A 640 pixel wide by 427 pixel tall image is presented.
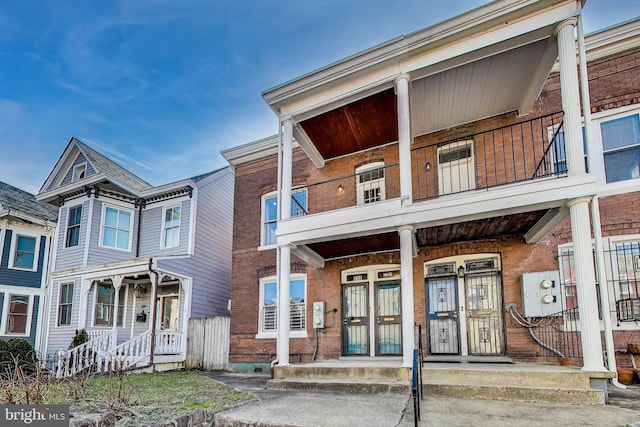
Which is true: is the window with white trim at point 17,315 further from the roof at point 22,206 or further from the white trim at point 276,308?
the white trim at point 276,308

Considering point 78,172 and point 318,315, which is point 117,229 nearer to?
point 78,172

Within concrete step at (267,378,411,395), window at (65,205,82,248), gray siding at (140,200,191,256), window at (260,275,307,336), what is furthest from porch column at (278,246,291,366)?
window at (65,205,82,248)

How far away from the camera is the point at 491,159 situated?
365 inches

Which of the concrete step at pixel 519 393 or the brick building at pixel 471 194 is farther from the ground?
the brick building at pixel 471 194

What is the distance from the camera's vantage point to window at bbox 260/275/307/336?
11.4 meters

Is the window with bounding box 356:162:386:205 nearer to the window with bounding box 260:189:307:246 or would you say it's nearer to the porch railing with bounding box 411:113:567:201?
the porch railing with bounding box 411:113:567:201

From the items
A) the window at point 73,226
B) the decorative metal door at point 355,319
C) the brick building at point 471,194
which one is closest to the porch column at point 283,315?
the brick building at point 471,194

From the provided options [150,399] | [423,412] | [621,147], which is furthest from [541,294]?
[150,399]

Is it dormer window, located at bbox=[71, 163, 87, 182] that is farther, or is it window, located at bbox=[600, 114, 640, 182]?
dormer window, located at bbox=[71, 163, 87, 182]

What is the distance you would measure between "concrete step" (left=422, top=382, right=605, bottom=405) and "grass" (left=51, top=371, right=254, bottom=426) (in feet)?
10.5

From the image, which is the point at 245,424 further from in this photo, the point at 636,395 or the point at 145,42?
the point at 145,42

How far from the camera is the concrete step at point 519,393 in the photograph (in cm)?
553
